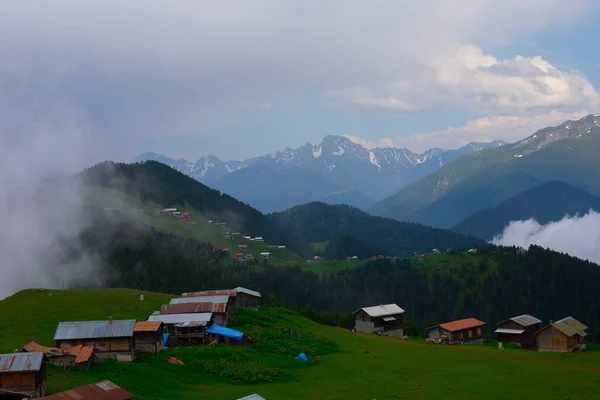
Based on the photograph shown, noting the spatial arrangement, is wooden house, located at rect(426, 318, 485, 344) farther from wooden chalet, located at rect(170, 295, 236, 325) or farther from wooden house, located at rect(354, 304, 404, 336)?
wooden chalet, located at rect(170, 295, 236, 325)

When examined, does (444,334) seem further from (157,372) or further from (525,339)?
(157,372)

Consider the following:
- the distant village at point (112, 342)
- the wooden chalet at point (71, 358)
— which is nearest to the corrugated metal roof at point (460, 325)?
the distant village at point (112, 342)

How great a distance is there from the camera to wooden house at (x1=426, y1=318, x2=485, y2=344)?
102 m

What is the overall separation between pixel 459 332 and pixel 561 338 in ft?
64.7

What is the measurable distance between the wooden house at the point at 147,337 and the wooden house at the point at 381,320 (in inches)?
2462

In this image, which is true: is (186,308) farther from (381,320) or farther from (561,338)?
(561,338)

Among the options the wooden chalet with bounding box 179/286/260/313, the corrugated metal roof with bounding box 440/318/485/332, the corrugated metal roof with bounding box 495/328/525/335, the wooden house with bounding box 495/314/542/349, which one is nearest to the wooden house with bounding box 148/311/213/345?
the wooden chalet with bounding box 179/286/260/313

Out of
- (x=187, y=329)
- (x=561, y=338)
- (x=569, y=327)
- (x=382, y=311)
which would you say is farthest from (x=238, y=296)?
(x=569, y=327)

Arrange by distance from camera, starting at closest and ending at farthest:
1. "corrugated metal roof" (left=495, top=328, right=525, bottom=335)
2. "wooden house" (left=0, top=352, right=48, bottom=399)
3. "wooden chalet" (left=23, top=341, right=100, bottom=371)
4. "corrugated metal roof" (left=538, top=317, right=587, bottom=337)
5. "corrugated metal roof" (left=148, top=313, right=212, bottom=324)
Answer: "wooden house" (left=0, top=352, right=48, bottom=399), "wooden chalet" (left=23, top=341, right=100, bottom=371), "corrugated metal roof" (left=148, top=313, right=212, bottom=324), "corrugated metal roof" (left=538, top=317, right=587, bottom=337), "corrugated metal roof" (left=495, top=328, right=525, bottom=335)

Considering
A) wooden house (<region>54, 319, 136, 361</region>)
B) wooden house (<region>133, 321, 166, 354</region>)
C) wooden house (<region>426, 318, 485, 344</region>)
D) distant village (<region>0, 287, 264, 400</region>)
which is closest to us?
distant village (<region>0, 287, 264, 400</region>)

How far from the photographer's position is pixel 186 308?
243 ft

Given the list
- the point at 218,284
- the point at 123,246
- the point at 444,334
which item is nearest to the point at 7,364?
the point at 444,334

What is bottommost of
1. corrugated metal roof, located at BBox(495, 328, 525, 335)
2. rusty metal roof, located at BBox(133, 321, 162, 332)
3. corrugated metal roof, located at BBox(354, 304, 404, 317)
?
corrugated metal roof, located at BBox(495, 328, 525, 335)

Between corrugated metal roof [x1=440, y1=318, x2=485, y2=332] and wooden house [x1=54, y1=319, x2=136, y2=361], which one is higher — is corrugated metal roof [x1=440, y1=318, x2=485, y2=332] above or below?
below
